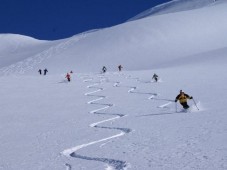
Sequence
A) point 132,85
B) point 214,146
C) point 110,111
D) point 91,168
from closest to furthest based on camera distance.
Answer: point 91,168 → point 214,146 → point 110,111 → point 132,85

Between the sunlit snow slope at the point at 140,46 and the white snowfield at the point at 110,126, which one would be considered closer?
the white snowfield at the point at 110,126

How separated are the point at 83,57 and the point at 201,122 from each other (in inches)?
2201

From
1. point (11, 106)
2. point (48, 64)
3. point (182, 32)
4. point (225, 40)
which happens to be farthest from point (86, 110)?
point (182, 32)

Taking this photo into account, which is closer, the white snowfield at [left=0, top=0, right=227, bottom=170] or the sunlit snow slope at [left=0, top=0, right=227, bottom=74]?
the white snowfield at [left=0, top=0, right=227, bottom=170]

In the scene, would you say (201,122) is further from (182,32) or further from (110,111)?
(182,32)

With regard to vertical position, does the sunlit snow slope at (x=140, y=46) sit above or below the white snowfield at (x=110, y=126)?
above

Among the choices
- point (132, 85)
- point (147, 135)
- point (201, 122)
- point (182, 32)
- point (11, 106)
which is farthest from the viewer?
point (182, 32)

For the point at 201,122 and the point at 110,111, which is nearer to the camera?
the point at 201,122

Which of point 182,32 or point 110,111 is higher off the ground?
point 182,32

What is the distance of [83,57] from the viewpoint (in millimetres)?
68000

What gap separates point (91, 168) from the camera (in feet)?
28.8

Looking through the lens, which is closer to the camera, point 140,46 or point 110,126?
point 110,126

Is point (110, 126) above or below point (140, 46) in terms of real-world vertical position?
below

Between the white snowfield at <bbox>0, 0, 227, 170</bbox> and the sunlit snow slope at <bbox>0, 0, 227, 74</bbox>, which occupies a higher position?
the sunlit snow slope at <bbox>0, 0, 227, 74</bbox>
